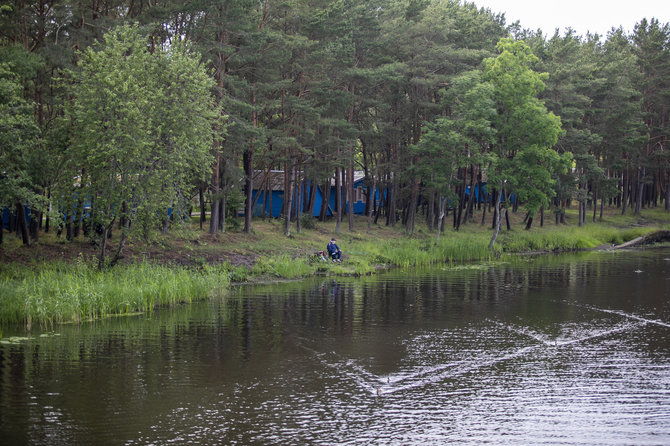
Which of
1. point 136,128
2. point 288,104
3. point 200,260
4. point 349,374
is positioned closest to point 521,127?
point 288,104

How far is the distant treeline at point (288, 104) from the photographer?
2355 cm

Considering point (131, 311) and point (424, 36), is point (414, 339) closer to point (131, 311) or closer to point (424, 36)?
point (131, 311)

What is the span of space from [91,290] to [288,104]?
17631 millimetres

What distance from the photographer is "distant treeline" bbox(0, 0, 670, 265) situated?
23547 mm

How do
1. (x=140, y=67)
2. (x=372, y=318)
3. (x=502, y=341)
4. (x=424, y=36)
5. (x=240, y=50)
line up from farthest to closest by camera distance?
(x=424, y=36), (x=240, y=50), (x=140, y=67), (x=372, y=318), (x=502, y=341)

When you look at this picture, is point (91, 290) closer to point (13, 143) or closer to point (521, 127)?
point (13, 143)

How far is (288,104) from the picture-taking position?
3519 centimetres

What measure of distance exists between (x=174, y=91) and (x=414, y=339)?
13.2 meters

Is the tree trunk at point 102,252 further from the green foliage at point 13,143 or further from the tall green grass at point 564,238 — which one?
the tall green grass at point 564,238

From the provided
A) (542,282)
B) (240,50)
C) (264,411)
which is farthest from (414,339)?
(240,50)

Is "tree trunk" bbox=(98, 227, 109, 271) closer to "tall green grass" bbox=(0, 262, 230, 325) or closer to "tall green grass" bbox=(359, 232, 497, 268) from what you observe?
"tall green grass" bbox=(0, 262, 230, 325)

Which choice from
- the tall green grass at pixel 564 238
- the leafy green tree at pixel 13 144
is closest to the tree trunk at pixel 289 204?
the tall green grass at pixel 564 238

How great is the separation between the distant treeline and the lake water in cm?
674

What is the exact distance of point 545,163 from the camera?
4394 cm
